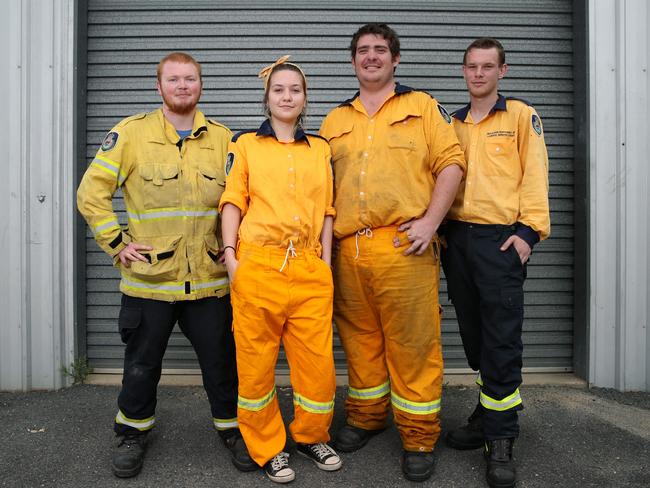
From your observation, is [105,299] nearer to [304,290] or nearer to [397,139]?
[304,290]

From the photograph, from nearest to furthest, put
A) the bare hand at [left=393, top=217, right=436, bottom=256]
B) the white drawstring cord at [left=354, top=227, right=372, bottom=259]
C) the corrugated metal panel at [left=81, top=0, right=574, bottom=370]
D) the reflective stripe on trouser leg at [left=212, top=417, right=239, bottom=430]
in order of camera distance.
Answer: the bare hand at [left=393, top=217, right=436, bottom=256] → the white drawstring cord at [left=354, top=227, right=372, bottom=259] → the reflective stripe on trouser leg at [left=212, top=417, right=239, bottom=430] → the corrugated metal panel at [left=81, top=0, right=574, bottom=370]

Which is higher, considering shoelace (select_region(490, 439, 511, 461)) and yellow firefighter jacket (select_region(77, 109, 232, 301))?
yellow firefighter jacket (select_region(77, 109, 232, 301))

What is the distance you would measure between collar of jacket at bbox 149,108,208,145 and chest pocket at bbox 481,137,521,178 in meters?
1.62

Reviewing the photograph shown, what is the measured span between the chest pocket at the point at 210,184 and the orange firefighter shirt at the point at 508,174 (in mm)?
1377

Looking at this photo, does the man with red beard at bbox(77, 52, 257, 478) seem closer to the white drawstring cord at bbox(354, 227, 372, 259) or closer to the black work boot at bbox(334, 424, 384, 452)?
the black work boot at bbox(334, 424, 384, 452)

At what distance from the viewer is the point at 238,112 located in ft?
14.6

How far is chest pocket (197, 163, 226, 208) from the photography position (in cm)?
296

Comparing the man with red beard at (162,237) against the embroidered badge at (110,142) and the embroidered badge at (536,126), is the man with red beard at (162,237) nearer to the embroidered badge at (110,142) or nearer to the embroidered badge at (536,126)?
the embroidered badge at (110,142)

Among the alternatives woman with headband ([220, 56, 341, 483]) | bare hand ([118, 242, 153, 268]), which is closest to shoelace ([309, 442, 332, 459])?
woman with headband ([220, 56, 341, 483])

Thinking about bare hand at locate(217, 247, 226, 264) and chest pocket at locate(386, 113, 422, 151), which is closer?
chest pocket at locate(386, 113, 422, 151)

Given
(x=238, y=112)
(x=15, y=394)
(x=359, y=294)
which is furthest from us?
(x=238, y=112)

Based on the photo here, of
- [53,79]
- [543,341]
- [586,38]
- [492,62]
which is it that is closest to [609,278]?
[543,341]

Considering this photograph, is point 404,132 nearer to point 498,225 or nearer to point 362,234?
Result: point 362,234

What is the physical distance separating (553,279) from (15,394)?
14.6ft
